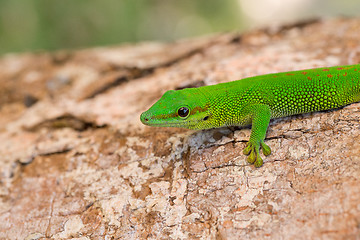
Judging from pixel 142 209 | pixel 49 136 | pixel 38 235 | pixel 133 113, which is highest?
→ pixel 133 113

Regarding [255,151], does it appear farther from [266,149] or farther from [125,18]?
[125,18]

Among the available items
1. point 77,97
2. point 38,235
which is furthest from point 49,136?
point 38,235

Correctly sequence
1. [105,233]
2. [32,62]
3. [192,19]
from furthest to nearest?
1. [192,19]
2. [32,62]
3. [105,233]

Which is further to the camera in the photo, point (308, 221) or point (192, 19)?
point (192, 19)

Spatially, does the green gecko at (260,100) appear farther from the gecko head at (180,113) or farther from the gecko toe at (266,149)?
the gecko toe at (266,149)

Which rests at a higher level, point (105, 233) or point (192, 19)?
point (192, 19)

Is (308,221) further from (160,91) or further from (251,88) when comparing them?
(160,91)

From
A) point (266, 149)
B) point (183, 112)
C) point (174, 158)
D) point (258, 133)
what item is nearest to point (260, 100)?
point (258, 133)
